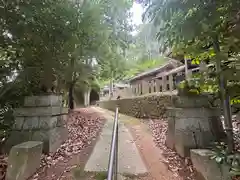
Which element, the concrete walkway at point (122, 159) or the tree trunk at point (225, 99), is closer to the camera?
the tree trunk at point (225, 99)

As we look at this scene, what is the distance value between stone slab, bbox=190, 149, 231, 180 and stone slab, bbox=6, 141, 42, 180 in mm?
2793

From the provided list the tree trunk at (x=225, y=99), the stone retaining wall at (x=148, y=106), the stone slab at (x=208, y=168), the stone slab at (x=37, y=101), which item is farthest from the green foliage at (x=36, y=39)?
the stone retaining wall at (x=148, y=106)

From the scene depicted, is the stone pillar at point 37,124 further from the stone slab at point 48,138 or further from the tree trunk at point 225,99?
the tree trunk at point 225,99

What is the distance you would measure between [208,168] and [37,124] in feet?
11.2

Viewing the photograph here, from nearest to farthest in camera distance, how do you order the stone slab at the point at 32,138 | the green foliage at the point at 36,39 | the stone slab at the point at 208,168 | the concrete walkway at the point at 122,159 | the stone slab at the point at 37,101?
the stone slab at the point at 208,168, the concrete walkway at the point at 122,159, the green foliage at the point at 36,39, the stone slab at the point at 32,138, the stone slab at the point at 37,101

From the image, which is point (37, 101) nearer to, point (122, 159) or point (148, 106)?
point (122, 159)

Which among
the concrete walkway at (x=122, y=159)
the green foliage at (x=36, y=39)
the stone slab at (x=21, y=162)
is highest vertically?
the green foliage at (x=36, y=39)

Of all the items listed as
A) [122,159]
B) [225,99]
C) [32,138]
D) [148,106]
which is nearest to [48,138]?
[32,138]

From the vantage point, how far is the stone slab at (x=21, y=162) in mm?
2672

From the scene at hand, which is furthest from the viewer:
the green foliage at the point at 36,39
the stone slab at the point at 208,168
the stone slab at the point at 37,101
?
the stone slab at the point at 37,101

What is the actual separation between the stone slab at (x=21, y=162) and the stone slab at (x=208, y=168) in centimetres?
279

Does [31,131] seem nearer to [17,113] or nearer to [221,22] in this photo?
[17,113]

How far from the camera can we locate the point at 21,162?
2760 millimetres

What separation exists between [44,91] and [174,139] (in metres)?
3.28
